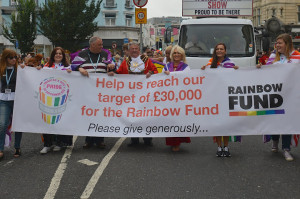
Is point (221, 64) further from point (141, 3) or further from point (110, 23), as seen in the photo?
point (110, 23)

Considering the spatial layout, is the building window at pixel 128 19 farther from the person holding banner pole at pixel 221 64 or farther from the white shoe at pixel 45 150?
the person holding banner pole at pixel 221 64

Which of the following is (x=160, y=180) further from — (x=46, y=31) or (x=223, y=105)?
(x=46, y=31)

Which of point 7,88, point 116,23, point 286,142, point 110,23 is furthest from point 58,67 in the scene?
point 110,23

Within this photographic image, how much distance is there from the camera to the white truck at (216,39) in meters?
11.8

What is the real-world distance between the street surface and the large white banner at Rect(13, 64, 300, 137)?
1.43ft

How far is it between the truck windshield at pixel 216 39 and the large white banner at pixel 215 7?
1640mm

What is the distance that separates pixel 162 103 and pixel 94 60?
1.43 meters

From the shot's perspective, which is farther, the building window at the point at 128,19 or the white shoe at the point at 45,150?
the building window at the point at 128,19

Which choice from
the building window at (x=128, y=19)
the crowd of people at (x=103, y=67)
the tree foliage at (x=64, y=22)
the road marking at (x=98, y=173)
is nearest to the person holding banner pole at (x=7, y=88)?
the crowd of people at (x=103, y=67)

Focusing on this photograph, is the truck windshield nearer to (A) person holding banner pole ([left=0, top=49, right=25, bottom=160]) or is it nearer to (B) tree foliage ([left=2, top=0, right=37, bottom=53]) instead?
(A) person holding banner pole ([left=0, top=49, right=25, bottom=160])

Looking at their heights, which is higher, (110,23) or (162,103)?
(110,23)

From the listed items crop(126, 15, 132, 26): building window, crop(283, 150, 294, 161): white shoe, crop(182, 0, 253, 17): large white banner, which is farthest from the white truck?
crop(126, 15, 132, 26): building window

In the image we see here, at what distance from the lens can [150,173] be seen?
6.29 metres

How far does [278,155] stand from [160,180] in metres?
2.48
